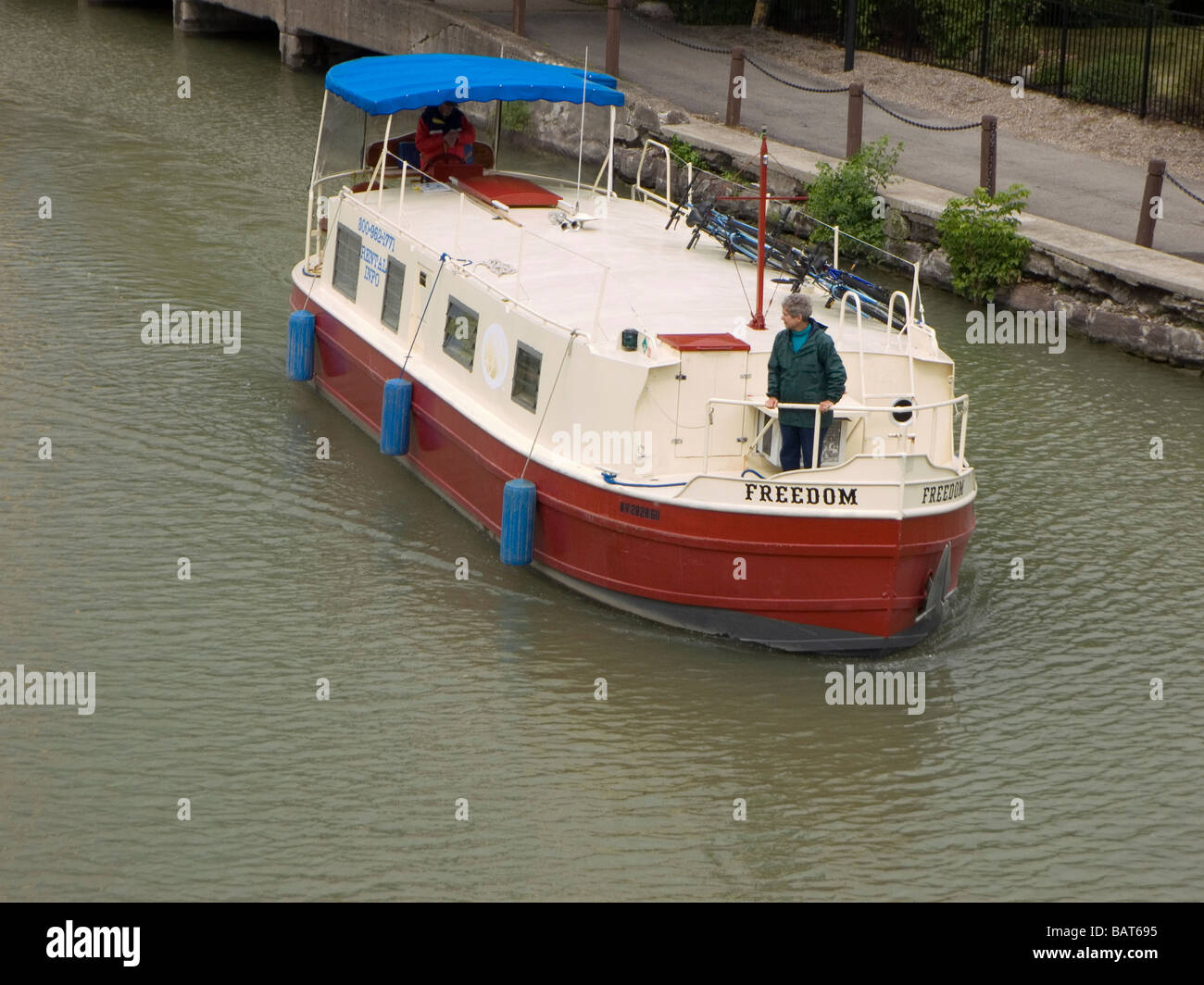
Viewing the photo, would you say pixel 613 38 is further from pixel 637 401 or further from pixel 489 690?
pixel 489 690

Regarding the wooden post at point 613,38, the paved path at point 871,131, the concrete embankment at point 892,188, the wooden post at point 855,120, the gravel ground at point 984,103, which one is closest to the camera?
the concrete embankment at point 892,188

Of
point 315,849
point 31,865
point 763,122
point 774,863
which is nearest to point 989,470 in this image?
point 774,863

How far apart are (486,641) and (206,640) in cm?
205

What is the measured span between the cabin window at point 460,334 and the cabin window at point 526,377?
80 cm

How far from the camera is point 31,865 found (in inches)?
377

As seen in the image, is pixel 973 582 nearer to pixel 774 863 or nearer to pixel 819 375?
pixel 819 375

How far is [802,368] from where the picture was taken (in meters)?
11.8

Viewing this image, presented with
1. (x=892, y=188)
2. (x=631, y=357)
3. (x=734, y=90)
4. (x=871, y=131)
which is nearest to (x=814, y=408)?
(x=631, y=357)

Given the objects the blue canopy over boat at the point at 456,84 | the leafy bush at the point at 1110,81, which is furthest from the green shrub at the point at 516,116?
the leafy bush at the point at 1110,81

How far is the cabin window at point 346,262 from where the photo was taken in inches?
636

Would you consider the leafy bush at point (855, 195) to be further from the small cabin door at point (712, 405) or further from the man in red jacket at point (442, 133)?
the small cabin door at point (712, 405)

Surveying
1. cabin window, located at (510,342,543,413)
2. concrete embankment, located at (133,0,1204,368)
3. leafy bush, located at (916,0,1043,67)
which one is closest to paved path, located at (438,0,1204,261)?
concrete embankment, located at (133,0,1204,368)

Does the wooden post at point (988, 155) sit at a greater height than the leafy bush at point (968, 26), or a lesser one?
lesser

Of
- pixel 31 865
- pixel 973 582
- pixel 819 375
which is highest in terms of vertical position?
pixel 819 375
